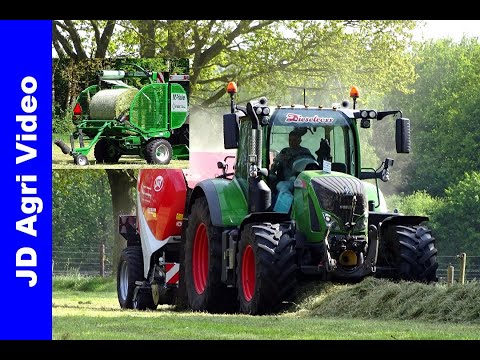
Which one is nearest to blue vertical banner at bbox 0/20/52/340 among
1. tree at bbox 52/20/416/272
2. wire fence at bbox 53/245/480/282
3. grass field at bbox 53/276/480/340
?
grass field at bbox 53/276/480/340

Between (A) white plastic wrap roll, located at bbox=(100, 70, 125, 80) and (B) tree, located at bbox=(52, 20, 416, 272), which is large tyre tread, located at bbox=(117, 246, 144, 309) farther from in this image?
(B) tree, located at bbox=(52, 20, 416, 272)

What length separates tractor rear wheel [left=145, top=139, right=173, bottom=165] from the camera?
62.4ft

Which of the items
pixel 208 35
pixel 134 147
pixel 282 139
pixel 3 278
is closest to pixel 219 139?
pixel 208 35

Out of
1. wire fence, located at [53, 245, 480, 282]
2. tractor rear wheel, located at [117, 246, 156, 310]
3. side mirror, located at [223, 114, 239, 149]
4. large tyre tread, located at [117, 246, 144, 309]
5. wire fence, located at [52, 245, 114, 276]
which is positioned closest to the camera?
side mirror, located at [223, 114, 239, 149]

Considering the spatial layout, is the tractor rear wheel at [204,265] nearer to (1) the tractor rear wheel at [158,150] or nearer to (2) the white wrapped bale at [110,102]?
(1) the tractor rear wheel at [158,150]

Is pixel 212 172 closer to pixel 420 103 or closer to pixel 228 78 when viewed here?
pixel 228 78

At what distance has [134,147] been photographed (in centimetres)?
1920

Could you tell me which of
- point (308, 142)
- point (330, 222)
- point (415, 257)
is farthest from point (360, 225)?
point (308, 142)

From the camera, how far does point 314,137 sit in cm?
1775

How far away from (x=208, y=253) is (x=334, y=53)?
48.6ft

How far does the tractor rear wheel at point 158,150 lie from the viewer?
62.4 ft

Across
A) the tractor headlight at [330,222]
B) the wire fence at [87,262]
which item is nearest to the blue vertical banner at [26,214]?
the tractor headlight at [330,222]

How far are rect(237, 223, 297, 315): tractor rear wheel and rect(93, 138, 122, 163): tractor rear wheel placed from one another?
10.4ft

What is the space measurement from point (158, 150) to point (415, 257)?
3.98 meters
